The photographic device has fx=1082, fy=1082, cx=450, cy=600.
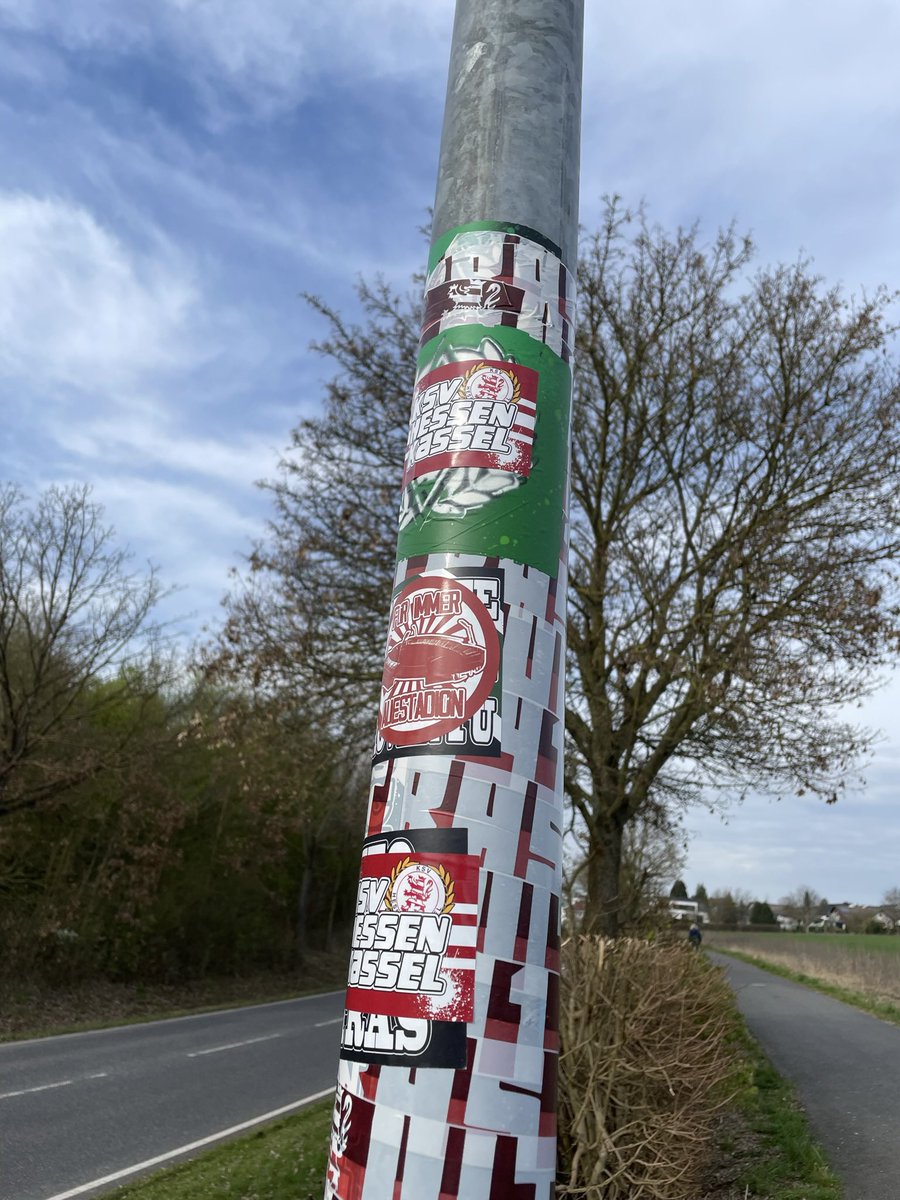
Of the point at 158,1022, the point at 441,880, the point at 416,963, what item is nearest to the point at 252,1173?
the point at 416,963

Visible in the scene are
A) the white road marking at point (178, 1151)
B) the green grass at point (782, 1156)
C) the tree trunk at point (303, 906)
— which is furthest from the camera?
the tree trunk at point (303, 906)

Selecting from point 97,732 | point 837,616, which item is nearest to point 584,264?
point 837,616

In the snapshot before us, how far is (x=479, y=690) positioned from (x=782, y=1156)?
5.41 metres

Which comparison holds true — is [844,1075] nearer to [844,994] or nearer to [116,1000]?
[844,994]

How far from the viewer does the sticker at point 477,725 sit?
3217mm

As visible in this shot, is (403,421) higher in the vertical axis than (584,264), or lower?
lower

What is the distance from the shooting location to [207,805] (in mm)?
28797

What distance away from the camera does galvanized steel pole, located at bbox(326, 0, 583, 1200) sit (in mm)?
2980

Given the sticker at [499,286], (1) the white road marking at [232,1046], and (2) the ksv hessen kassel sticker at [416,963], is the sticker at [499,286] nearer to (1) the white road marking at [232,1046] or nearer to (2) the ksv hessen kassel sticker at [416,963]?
(2) the ksv hessen kassel sticker at [416,963]

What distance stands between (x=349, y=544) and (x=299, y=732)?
8.20ft

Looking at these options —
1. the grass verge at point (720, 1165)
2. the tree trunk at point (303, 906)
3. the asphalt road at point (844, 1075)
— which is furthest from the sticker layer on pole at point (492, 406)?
the tree trunk at point (303, 906)

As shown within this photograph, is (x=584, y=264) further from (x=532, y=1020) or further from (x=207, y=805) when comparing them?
(x=207, y=805)

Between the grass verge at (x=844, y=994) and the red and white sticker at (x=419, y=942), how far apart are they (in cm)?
1691

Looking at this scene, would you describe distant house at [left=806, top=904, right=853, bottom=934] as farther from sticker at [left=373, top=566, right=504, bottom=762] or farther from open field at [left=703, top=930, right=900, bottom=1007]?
sticker at [left=373, top=566, right=504, bottom=762]
